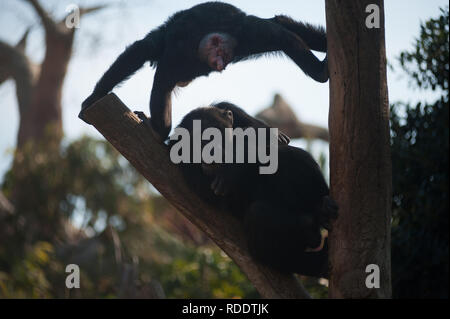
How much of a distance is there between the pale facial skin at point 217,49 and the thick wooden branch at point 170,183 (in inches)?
40.3

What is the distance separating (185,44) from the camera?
413 cm

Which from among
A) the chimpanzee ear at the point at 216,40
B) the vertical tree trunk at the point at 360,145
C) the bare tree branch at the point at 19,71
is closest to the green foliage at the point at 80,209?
the bare tree branch at the point at 19,71

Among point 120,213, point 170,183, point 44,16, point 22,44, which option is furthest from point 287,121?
point 170,183

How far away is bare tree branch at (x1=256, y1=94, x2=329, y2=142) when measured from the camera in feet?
44.1

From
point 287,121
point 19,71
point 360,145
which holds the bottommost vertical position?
point 360,145

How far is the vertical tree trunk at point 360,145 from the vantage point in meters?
2.97

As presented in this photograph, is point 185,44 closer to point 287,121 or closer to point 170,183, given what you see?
point 170,183

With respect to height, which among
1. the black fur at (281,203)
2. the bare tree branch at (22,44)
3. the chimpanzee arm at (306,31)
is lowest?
the black fur at (281,203)

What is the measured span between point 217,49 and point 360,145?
5.08ft

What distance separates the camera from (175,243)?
10.6m

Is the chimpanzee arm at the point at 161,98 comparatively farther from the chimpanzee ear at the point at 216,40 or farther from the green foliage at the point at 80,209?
the green foliage at the point at 80,209

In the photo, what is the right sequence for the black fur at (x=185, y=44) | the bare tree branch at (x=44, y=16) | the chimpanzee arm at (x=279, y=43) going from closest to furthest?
the chimpanzee arm at (x=279, y=43)
the black fur at (x=185, y=44)
the bare tree branch at (x=44, y=16)

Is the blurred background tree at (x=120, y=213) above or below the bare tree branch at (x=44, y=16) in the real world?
below

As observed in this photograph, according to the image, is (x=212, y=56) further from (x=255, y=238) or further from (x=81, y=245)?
(x=81, y=245)
